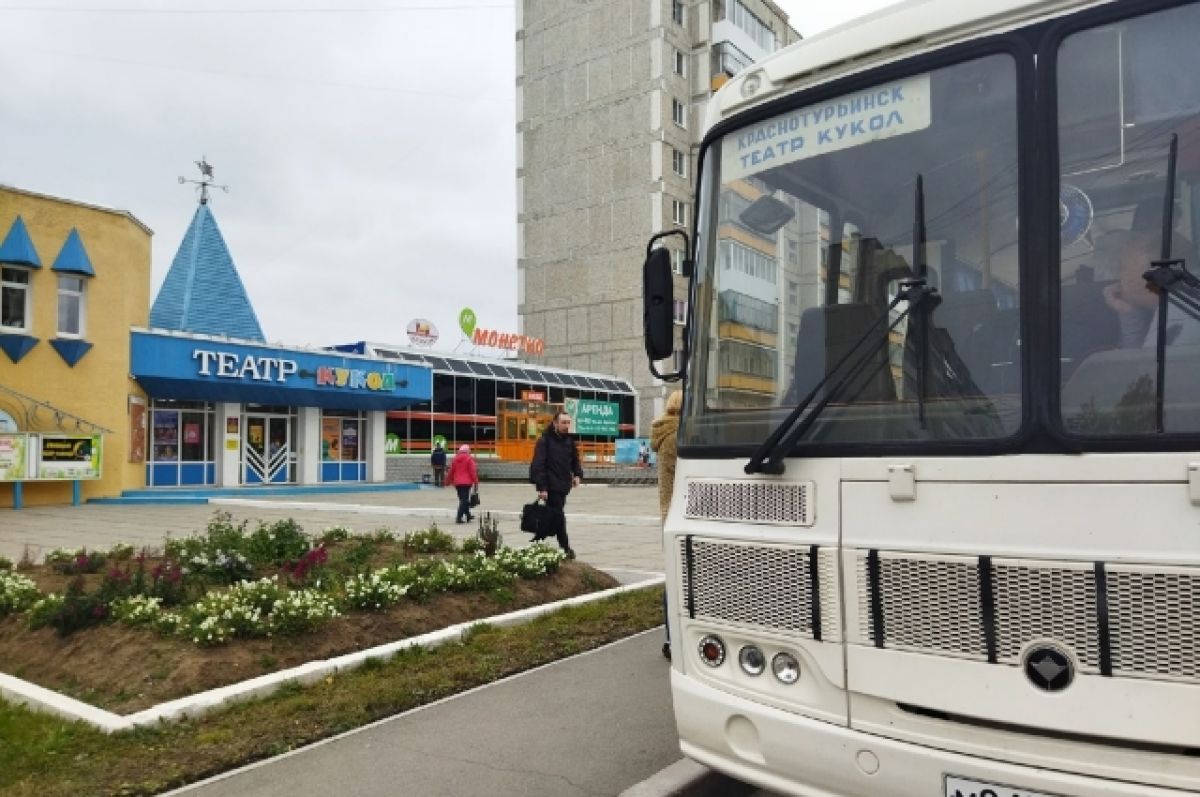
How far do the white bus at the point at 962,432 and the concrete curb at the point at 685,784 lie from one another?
0.72 meters

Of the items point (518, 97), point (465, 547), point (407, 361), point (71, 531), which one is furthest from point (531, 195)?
point (465, 547)

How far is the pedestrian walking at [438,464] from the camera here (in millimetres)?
31484

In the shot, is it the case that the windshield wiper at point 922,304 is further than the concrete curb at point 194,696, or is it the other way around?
the concrete curb at point 194,696

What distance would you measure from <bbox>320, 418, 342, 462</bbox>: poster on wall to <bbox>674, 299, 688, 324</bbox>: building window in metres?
28.5

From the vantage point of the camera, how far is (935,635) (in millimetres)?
2811

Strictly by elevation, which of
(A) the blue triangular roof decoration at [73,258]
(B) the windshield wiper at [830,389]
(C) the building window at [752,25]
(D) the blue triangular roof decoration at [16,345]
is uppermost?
(C) the building window at [752,25]

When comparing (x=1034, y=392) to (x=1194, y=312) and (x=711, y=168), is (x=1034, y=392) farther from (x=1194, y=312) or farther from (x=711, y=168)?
(x=711, y=168)

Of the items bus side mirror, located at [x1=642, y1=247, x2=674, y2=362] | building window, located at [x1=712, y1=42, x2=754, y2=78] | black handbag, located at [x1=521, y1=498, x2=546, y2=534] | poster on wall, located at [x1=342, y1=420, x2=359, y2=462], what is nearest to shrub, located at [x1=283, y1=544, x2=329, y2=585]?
black handbag, located at [x1=521, y1=498, x2=546, y2=534]

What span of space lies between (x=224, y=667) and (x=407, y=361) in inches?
1151

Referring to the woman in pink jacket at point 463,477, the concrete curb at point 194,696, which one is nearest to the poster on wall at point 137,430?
the woman in pink jacket at point 463,477

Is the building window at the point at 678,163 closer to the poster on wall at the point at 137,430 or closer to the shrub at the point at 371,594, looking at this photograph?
the poster on wall at the point at 137,430

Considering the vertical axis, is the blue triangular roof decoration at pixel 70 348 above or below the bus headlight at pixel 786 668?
above

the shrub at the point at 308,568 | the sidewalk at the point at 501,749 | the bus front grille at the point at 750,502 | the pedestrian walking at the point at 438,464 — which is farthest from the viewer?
the pedestrian walking at the point at 438,464

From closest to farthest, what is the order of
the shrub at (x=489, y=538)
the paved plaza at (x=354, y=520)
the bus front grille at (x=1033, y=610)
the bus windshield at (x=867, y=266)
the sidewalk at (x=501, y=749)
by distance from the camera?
the bus front grille at (x=1033, y=610)
the bus windshield at (x=867, y=266)
the sidewalk at (x=501, y=749)
the shrub at (x=489, y=538)
the paved plaza at (x=354, y=520)
